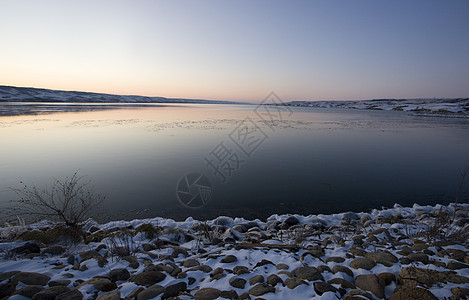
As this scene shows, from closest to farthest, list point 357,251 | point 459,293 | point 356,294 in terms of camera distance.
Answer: point 459,293, point 356,294, point 357,251

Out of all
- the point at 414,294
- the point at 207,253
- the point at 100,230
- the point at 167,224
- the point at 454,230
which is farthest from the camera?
the point at 167,224

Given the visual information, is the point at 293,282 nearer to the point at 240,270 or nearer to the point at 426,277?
the point at 240,270

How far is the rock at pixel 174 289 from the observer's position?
8.12 feet

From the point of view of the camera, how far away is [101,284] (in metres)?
2.59

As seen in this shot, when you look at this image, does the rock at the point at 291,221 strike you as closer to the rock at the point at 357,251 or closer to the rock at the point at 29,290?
the rock at the point at 357,251

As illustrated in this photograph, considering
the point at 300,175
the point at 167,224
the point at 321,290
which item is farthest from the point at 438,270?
the point at 300,175

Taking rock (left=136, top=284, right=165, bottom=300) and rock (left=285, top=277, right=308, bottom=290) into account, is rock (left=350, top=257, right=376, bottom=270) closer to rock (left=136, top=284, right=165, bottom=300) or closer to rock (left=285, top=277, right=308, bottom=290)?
rock (left=285, top=277, right=308, bottom=290)

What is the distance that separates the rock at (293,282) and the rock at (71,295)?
2.38 m

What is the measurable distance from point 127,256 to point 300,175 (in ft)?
20.8

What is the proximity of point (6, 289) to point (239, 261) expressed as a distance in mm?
2764

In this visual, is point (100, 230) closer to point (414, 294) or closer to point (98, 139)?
point (414, 294)

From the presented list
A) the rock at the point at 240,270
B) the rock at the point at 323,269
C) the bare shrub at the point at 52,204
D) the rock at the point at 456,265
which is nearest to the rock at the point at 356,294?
the rock at the point at 323,269

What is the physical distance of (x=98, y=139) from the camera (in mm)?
13953

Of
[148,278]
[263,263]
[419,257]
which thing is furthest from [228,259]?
[419,257]
